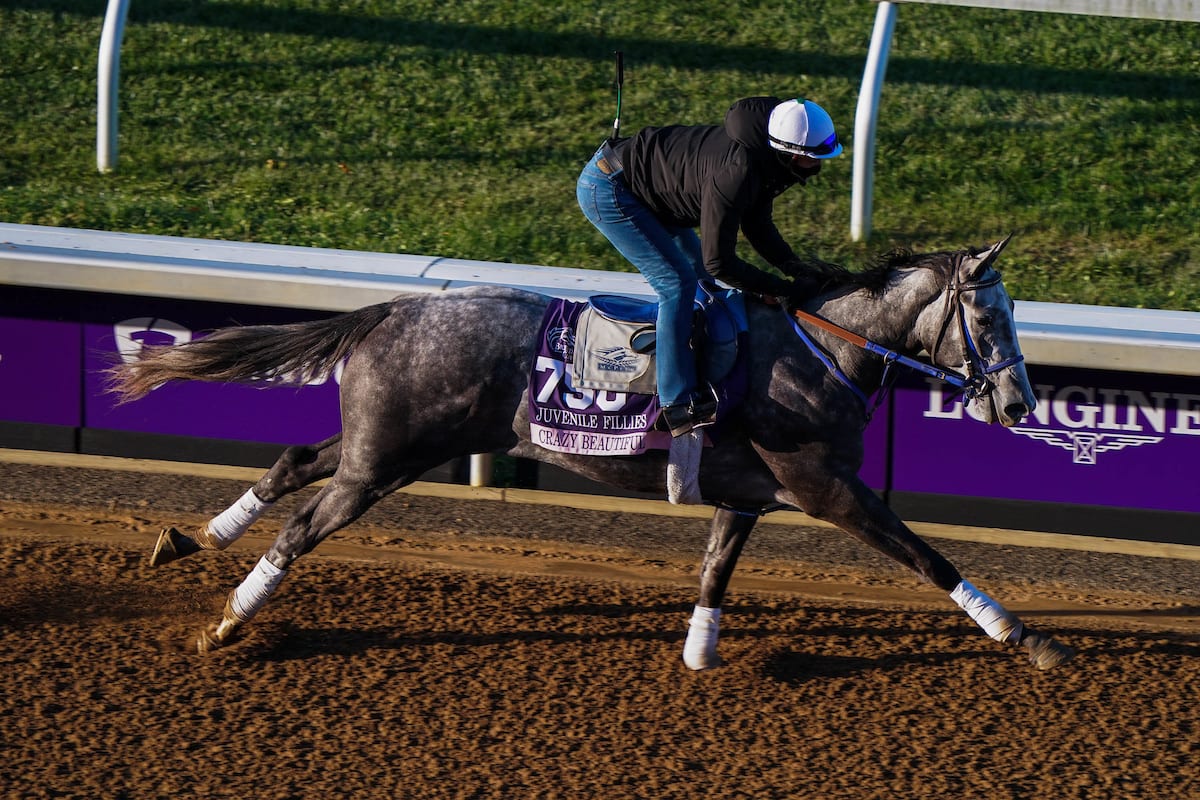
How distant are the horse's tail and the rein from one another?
164 centimetres

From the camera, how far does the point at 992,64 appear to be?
1028 centimetres

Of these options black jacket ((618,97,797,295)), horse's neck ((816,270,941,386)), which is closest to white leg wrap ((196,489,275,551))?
black jacket ((618,97,797,295))

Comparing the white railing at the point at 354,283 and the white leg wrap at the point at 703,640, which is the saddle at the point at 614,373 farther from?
the white railing at the point at 354,283

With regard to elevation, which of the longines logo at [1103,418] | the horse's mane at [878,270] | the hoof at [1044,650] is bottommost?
the hoof at [1044,650]

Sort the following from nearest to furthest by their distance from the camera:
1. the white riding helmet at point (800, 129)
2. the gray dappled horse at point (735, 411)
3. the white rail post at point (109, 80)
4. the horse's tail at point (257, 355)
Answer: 1. the white riding helmet at point (800, 129)
2. the gray dappled horse at point (735, 411)
3. the horse's tail at point (257, 355)
4. the white rail post at point (109, 80)

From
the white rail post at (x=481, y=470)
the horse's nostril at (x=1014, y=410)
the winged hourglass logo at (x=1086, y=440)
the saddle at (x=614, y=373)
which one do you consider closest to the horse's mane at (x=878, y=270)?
the saddle at (x=614, y=373)

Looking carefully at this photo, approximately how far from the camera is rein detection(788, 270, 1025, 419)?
16.5 ft

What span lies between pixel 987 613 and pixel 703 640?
105cm

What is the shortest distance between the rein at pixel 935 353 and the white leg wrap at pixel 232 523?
2297 millimetres

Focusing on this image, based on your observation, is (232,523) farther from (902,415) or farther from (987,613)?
(902,415)

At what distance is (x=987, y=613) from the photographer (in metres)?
5.28

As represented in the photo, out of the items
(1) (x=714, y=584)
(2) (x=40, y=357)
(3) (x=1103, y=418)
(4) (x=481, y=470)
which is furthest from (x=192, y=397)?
(3) (x=1103, y=418)

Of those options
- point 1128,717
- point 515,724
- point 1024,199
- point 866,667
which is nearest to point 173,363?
point 515,724

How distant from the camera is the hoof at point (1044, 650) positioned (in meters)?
5.35
